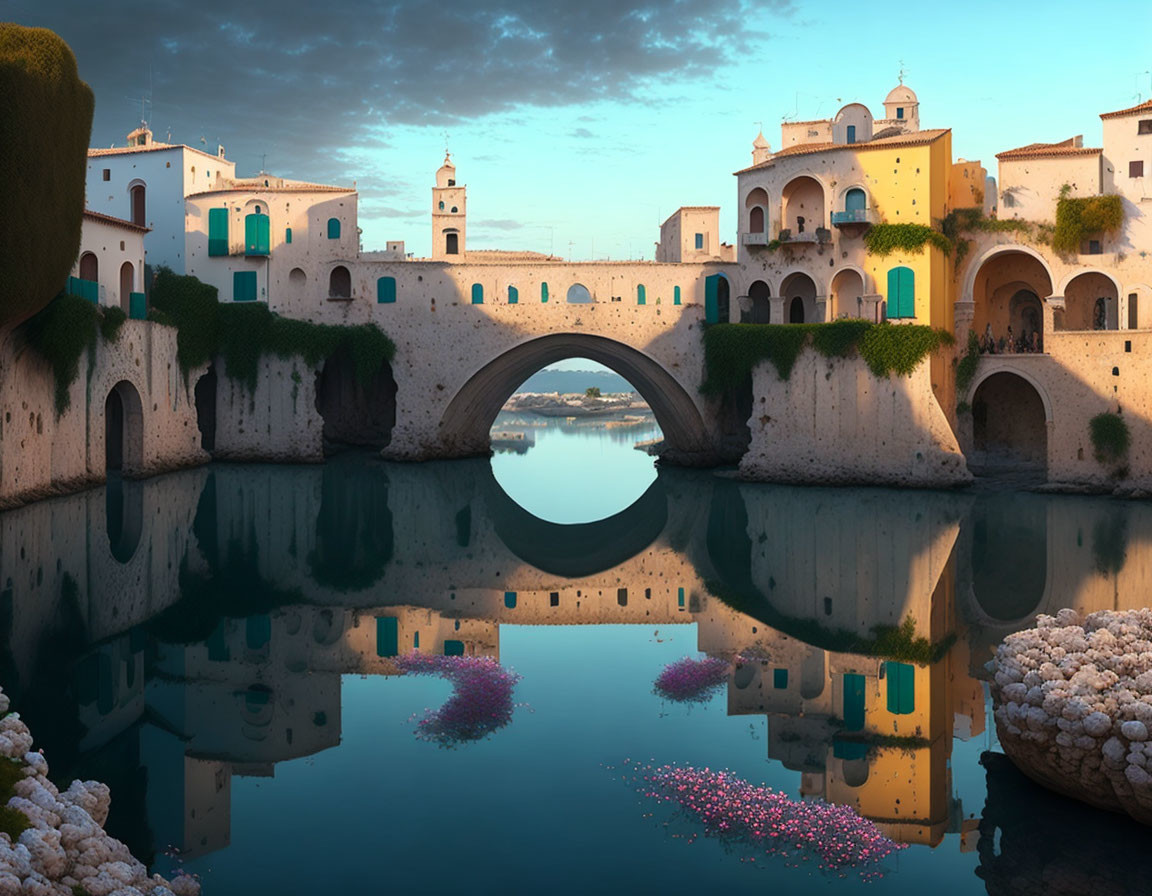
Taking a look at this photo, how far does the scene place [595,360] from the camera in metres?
40.9

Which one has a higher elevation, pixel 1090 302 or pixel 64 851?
pixel 1090 302

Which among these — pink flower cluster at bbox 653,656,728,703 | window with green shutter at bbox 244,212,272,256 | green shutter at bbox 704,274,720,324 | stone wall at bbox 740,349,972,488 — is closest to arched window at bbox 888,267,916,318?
stone wall at bbox 740,349,972,488

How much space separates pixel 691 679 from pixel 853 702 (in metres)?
2.13

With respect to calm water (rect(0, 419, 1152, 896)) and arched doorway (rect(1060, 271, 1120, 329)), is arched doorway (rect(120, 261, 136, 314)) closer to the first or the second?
calm water (rect(0, 419, 1152, 896))

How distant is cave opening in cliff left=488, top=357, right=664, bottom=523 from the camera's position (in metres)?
32.7

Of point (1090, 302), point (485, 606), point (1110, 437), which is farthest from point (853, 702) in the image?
point (1090, 302)

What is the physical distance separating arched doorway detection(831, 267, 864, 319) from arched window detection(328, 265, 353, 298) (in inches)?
715

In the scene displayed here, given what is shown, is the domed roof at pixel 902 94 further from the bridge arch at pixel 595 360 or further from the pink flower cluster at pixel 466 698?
the pink flower cluster at pixel 466 698

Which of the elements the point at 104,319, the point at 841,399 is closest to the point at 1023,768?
→ the point at 841,399

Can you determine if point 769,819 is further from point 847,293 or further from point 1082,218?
point 1082,218

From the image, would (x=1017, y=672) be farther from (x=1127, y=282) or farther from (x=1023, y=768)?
(x=1127, y=282)

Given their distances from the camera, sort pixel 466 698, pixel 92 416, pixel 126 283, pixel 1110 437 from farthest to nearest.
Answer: pixel 126 283 → pixel 1110 437 → pixel 92 416 → pixel 466 698

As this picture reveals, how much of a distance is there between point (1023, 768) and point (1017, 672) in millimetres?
899

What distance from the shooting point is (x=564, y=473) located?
43281 millimetres
